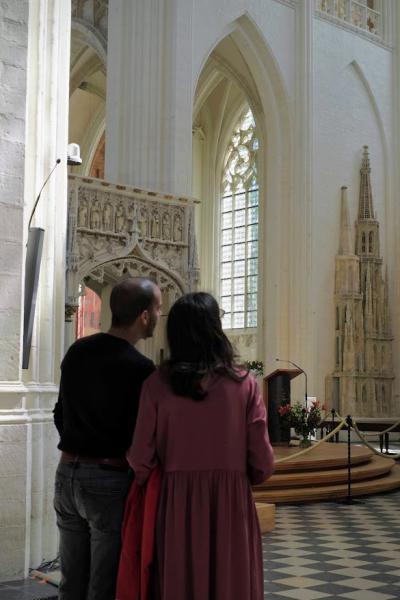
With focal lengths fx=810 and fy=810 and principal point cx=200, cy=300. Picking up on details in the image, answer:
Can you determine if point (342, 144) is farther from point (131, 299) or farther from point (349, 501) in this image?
point (131, 299)

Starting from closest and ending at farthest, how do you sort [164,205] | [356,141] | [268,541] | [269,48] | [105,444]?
[105,444], [268,541], [164,205], [269,48], [356,141]

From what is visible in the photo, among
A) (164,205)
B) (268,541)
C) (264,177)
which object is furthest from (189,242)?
(268,541)

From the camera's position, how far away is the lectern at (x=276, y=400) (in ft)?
44.3

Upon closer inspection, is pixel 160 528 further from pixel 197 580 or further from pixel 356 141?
pixel 356 141

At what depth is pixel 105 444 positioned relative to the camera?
10.00 ft

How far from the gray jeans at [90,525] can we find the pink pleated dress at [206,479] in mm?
202

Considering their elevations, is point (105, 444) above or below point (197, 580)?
above

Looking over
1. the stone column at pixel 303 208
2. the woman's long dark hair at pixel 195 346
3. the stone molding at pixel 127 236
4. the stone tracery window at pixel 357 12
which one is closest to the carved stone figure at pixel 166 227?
the stone molding at pixel 127 236

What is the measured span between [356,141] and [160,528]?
20.6 m

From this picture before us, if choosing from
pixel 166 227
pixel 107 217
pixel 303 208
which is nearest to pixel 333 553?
pixel 107 217

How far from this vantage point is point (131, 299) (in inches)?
124

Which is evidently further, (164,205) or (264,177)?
(264,177)

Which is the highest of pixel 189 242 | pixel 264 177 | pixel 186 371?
pixel 264 177

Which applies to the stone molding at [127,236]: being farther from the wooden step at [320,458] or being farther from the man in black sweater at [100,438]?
the man in black sweater at [100,438]
